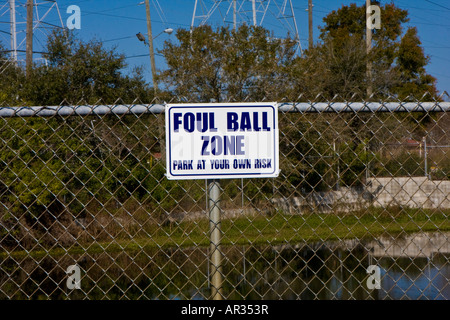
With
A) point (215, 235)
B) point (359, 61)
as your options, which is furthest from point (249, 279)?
point (359, 61)

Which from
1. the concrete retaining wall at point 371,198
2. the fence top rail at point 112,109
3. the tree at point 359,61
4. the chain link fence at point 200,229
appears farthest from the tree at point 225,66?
the fence top rail at point 112,109

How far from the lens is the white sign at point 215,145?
2510 millimetres

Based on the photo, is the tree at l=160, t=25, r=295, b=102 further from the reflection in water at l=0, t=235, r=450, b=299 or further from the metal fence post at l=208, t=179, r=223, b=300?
the metal fence post at l=208, t=179, r=223, b=300

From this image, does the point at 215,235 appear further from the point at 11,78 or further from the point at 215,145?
the point at 11,78

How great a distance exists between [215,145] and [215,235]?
469 mm

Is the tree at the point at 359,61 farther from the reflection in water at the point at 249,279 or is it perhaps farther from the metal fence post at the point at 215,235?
the metal fence post at the point at 215,235

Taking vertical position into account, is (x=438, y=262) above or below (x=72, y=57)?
below

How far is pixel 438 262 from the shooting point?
7754mm

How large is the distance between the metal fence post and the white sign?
11cm

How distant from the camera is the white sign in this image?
8.23ft

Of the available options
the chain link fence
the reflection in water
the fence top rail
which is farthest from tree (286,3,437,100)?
the fence top rail
